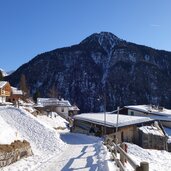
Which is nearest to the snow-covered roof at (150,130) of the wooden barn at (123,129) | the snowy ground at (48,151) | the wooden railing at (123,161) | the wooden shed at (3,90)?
the wooden barn at (123,129)

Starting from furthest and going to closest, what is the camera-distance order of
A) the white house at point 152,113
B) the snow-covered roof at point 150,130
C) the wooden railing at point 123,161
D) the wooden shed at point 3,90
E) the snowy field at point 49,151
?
the wooden shed at point 3,90 < the white house at point 152,113 < the snow-covered roof at point 150,130 < the snowy field at point 49,151 < the wooden railing at point 123,161

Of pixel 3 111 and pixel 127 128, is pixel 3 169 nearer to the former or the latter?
pixel 3 111

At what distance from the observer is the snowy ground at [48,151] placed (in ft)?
64.7

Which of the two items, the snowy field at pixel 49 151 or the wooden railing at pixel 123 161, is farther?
the snowy field at pixel 49 151

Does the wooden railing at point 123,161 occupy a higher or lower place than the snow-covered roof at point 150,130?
higher

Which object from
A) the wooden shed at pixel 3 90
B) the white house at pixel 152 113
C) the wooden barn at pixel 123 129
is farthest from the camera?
the wooden shed at pixel 3 90

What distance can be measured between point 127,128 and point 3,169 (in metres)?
35.5

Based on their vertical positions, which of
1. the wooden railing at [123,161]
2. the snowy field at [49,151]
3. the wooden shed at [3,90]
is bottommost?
the snowy field at [49,151]

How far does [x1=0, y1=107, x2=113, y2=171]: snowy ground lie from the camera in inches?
777

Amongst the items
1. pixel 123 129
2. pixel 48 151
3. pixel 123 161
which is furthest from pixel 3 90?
pixel 123 161

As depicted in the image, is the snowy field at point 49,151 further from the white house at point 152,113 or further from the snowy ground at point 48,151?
the white house at point 152,113

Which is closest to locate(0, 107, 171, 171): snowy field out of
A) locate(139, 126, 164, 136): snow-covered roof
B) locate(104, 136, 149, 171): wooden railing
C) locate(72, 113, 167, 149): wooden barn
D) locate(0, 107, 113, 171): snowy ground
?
locate(0, 107, 113, 171): snowy ground

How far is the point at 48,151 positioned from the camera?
95.1 ft

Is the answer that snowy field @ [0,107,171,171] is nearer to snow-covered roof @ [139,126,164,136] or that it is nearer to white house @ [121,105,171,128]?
snow-covered roof @ [139,126,164,136]
